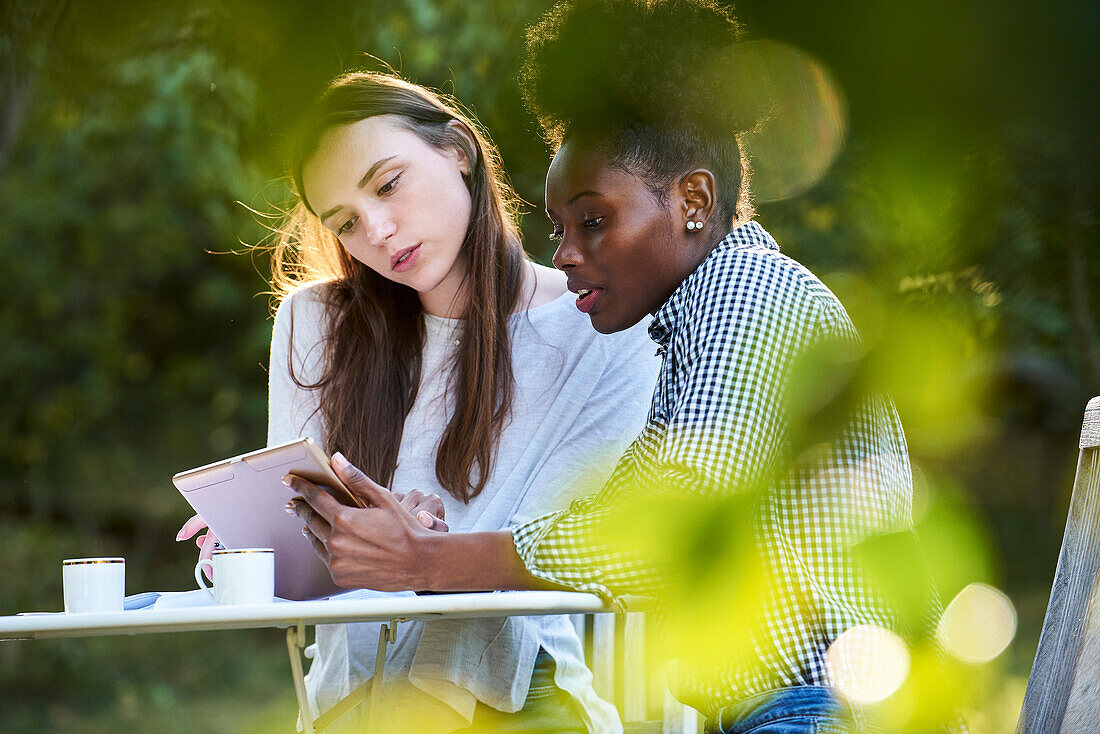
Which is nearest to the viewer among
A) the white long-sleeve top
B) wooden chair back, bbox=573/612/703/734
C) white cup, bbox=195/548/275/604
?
white cup, bbox=195/548/275/604

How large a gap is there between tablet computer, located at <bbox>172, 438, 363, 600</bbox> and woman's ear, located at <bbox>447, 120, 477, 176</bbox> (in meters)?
0.92

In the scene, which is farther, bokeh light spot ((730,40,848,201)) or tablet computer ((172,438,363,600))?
tablet computer ((172,438,363,600))

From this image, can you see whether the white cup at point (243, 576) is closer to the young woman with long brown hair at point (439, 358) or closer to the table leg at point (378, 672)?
the table leg at point (378, 672)

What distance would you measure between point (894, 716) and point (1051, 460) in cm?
30

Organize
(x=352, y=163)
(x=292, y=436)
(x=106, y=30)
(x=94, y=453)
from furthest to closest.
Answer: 1. (x=94, y=453)
2. (x=292, y=436)
3. (x=352, y=163)
4. (x=106, y=30)

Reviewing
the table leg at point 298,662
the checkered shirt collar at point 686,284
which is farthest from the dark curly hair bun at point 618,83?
the table leg at point 298,662

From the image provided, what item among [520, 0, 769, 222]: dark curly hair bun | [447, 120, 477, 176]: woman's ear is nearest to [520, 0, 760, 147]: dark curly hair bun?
[520, 0, 769, 222]: dark curly hair bun

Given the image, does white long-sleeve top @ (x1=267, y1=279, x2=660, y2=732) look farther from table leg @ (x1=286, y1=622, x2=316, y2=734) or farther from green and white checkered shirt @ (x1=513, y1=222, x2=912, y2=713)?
green and white checkered shirt @ (x1=513, y1=222, x2=912, y2=713)

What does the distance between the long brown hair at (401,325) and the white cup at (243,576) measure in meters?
0.61

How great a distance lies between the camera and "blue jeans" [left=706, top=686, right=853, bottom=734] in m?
1.12

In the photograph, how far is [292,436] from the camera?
2432mm

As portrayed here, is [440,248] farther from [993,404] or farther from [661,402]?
[993,404]

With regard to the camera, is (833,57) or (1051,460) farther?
(1051,460)

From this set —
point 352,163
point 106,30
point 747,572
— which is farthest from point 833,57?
point 352,163
